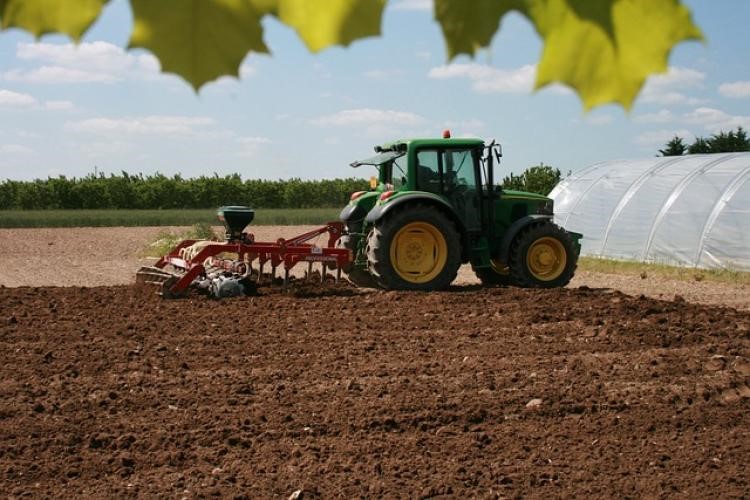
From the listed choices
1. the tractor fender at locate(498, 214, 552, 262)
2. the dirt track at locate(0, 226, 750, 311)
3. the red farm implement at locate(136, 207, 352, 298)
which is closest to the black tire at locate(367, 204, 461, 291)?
the red farm implement at locate(136, 207, 352, 298)

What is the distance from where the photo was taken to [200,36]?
0.67 metres

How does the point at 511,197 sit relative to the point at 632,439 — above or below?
above

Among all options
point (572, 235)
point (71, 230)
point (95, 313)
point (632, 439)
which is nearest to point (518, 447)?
point (632, 439)

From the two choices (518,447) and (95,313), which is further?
(95,313)

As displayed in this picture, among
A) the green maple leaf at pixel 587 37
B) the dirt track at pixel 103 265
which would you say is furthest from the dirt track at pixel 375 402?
the green maple leaf at pixel 587 37

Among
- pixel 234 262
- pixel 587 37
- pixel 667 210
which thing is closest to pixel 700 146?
pixel 667 210

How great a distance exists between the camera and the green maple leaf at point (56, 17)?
655 millimetres

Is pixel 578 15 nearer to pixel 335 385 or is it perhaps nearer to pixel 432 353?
pixel 335 385

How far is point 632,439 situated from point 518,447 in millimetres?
640

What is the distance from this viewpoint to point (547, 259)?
32.6ft

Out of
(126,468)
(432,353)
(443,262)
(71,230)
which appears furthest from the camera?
(71,230)

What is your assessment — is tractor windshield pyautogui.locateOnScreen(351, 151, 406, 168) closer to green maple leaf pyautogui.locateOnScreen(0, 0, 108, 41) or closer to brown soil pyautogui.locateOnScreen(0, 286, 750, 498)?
brown soil pyautogui.locateOnScreen(0, 286, 750, 498)

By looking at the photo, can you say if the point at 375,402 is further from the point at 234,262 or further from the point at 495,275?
the point at 495,275

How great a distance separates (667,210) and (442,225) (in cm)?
666
